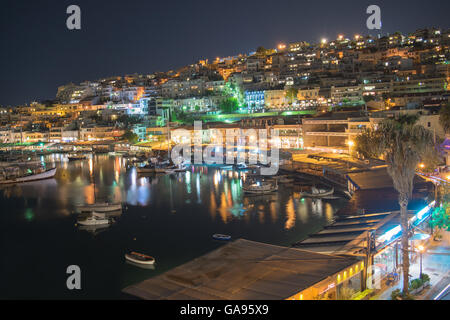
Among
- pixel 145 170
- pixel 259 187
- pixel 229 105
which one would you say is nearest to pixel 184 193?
pixel 259 187

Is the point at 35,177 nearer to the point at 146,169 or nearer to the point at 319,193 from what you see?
the point at 146,169

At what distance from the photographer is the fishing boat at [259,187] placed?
65.1 ft

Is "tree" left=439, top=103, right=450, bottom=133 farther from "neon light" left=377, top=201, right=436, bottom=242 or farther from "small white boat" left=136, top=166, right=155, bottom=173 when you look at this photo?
"small white boat" left=136, top=166, right=155, bottom=173

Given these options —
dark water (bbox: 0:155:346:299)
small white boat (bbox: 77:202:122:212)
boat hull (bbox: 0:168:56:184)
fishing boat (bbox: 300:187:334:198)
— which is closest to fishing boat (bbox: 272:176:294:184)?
dark water (bbox: 0:155:346:299)

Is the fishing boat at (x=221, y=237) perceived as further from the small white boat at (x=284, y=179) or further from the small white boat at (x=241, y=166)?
the small white boat at (x=241, y=166)

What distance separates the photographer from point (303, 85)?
45.2m

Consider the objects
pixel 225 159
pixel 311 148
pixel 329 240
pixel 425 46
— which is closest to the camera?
pixel 329 240

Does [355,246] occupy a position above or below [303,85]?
below

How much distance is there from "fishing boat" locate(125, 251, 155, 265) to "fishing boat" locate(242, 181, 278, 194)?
9.38 meters

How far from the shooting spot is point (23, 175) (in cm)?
2745

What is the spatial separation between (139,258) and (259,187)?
9.83 metres

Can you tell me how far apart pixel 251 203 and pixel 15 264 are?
967cm
